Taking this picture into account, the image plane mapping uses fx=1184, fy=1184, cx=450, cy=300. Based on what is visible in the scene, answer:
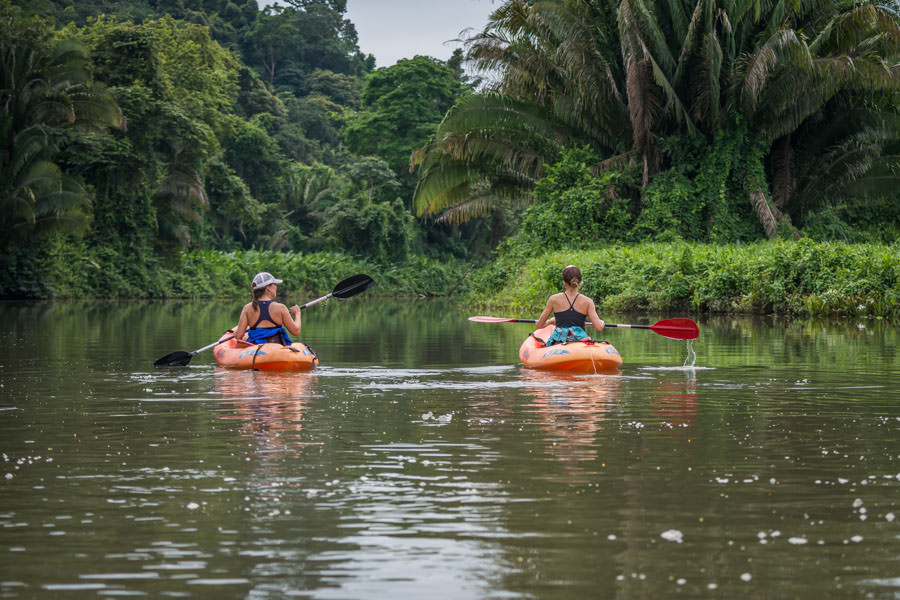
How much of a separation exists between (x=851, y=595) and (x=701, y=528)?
111cm

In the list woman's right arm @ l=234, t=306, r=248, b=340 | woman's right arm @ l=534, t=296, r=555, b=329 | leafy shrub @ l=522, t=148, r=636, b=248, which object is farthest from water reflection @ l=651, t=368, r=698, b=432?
leafy shrub @ l=522, t=148, r=636, b=248

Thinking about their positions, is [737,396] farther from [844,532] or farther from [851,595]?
[851,595]

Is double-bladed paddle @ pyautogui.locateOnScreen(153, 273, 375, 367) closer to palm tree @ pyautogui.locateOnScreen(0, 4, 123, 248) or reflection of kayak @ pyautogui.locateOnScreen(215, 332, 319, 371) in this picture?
reflection of kayak @ pyautogui.locateOnScreen(215, 332, 319, 371)

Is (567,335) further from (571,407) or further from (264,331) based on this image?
(571,407)

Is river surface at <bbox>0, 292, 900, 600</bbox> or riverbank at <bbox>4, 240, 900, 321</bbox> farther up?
riverbank at <bbox>4, 240, 900, 321</bbox>

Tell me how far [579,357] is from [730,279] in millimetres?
15765

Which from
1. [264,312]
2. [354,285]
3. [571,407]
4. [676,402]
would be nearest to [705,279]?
[354,285]

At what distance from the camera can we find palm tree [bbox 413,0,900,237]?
3206cm

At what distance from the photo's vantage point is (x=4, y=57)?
42281 mm

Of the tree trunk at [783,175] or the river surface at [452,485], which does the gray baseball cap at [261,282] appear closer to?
the river surface at [452,485]

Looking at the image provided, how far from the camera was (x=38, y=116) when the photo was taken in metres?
42.1

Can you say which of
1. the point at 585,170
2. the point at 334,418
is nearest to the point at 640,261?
the point at 585,170

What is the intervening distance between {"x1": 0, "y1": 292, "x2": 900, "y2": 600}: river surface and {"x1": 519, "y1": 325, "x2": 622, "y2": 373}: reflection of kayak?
16.2 inches

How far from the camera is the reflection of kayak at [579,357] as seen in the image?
13.7 metres
